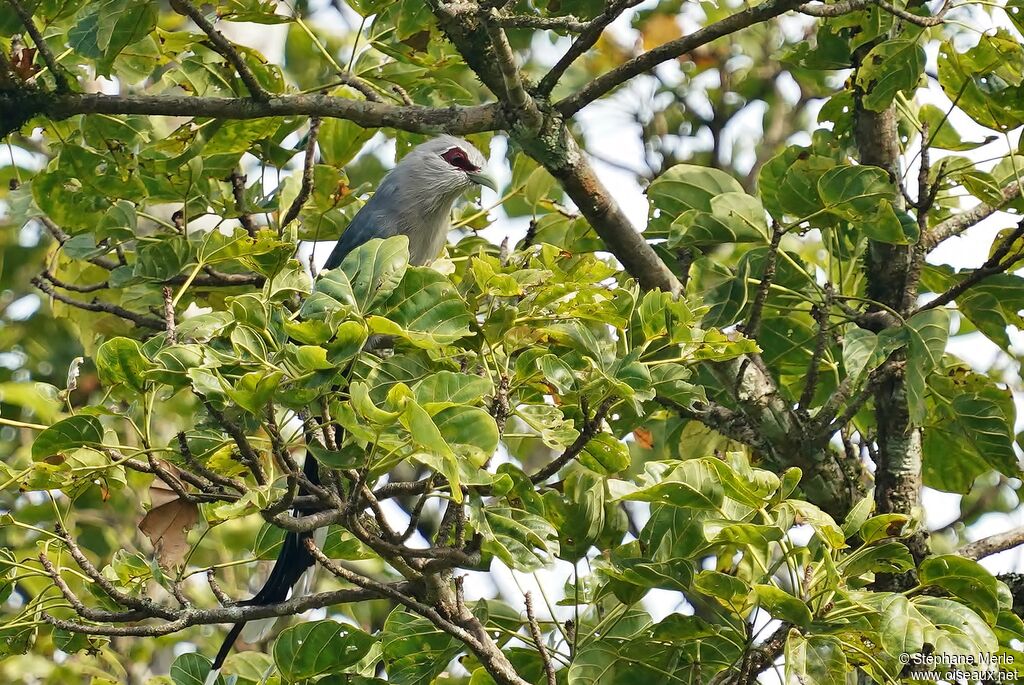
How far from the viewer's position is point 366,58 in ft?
11.1

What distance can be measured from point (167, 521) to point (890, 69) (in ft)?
7.77

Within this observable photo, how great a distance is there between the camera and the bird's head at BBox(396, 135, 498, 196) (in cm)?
448

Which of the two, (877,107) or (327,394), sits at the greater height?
Result: (877,107)

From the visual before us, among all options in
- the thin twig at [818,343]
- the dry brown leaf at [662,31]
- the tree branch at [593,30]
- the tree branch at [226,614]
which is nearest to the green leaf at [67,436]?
the tree branch at [226,614]

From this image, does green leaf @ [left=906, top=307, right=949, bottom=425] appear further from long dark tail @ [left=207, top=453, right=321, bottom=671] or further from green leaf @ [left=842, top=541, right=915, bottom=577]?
long dark tail @ [left=207, top=453, right=321, bottom=671]

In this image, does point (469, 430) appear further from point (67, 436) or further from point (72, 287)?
point (72, 287)

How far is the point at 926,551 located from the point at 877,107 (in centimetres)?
136

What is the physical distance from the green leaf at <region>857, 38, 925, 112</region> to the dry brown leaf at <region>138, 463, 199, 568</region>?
2.24 m

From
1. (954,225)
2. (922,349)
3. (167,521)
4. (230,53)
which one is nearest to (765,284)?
(922,349)

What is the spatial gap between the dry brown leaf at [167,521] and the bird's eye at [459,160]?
2224 mm

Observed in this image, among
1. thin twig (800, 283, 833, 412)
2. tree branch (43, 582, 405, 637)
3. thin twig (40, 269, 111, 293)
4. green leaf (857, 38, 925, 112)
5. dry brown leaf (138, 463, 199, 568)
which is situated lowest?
tree branch (43, 582, 405, 637)

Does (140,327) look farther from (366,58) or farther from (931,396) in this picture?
(931,396)

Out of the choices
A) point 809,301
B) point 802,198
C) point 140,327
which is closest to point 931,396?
point 809,301

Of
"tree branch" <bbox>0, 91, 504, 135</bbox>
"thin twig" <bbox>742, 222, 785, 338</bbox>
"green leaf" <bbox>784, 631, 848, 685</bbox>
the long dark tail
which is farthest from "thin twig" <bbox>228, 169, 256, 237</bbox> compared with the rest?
"green leaf" <bbox>784, 631, 848, 685</bbox>
